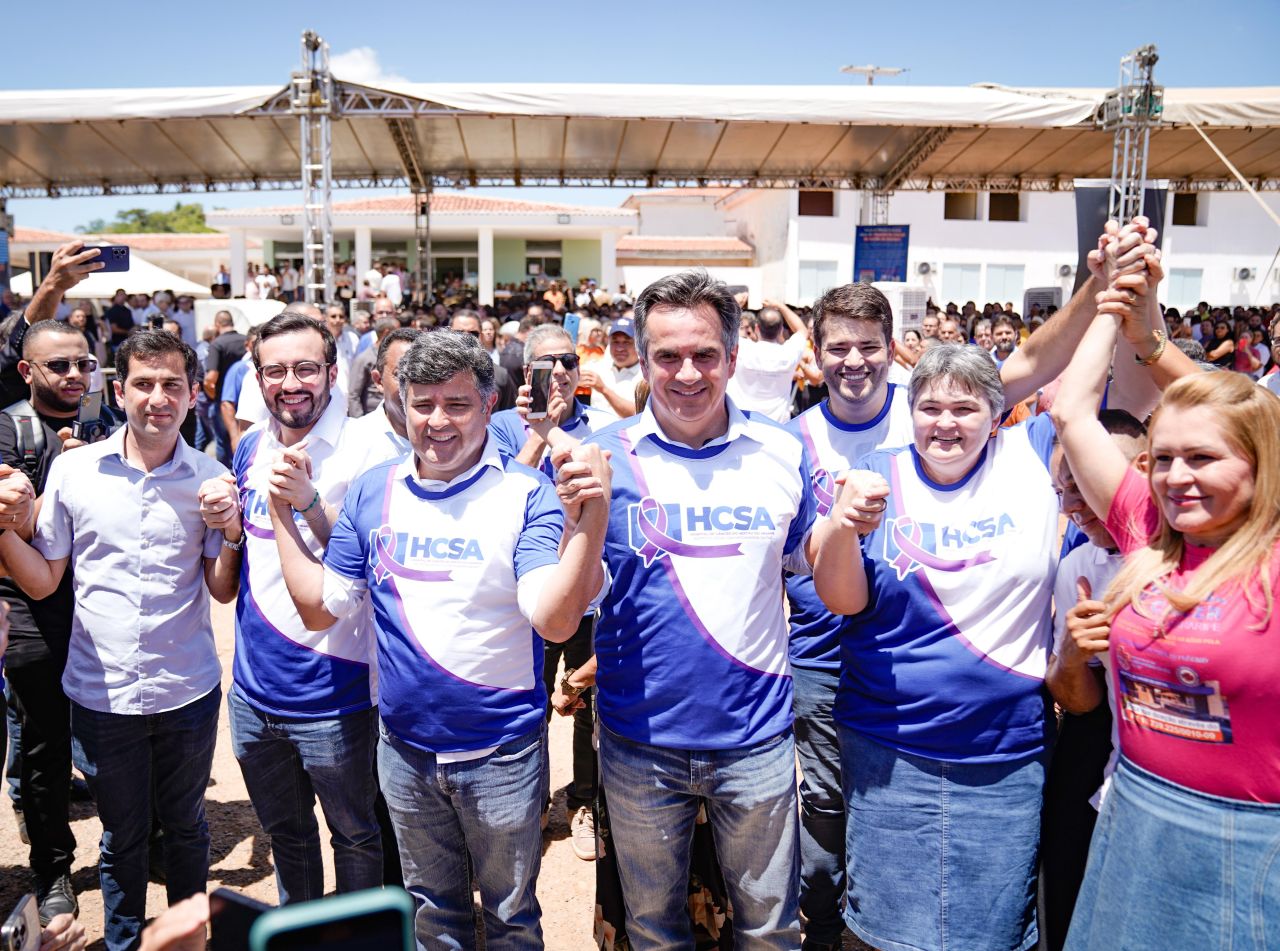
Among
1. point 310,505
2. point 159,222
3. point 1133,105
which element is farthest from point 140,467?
point 159,222

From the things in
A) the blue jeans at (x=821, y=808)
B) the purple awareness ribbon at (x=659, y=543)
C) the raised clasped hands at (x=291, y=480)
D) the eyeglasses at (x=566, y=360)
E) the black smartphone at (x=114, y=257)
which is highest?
the black smartphone at (x=114, y=257)

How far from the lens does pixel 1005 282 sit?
30.7 meters

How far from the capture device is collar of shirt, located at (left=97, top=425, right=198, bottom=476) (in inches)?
115

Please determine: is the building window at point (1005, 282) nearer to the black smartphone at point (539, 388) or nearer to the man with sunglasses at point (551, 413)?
the man with sunglasses at point (551, 413)

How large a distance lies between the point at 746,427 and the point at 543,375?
0.93 metres

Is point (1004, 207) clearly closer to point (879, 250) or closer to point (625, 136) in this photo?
point (879, 250)

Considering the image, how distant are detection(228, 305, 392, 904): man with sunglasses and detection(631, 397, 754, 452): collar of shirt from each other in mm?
937

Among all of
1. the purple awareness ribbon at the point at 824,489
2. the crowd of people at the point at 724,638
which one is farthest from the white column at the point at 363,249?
the purple awareness ribbon at the point at 824,489

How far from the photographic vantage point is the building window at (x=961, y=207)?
101 feet

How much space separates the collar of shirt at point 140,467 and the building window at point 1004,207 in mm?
31681

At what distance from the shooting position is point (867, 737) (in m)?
2.50

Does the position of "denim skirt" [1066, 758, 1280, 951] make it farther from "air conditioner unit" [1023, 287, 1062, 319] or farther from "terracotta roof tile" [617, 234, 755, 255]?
"terracotta roof tile" [617, 234, 755, 255]

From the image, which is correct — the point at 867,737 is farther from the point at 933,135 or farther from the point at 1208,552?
the point at 933,135

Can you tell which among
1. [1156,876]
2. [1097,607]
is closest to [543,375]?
[1097,607]
